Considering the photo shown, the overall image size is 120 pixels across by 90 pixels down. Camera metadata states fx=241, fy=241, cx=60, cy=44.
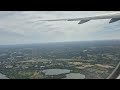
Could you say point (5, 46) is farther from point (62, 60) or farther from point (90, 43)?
point (90, 43)

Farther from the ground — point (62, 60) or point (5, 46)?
point (5, 46)

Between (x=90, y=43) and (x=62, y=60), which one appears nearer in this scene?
(x=62, y=60)
